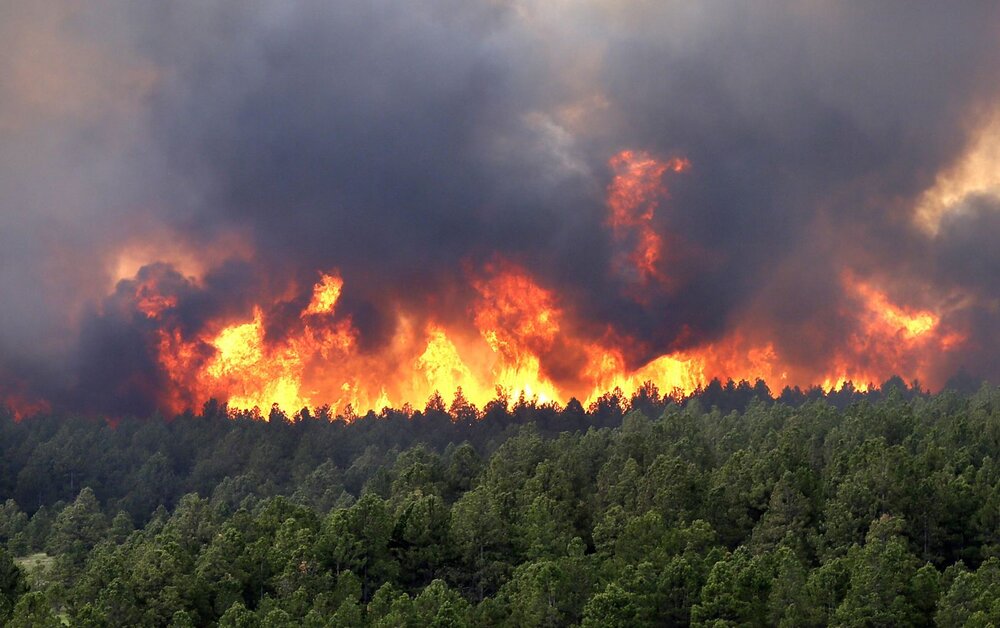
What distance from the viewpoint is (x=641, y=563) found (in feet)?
376

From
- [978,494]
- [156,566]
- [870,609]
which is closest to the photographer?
[870,609]

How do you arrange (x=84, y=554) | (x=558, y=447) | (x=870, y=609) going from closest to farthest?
(x=870, y=609) < (x=84, y=554) < (x=558, y=447)

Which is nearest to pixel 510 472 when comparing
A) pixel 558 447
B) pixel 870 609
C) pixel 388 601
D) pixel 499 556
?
pixel 558 447

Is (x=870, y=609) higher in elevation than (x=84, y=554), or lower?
lower

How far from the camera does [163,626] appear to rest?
4587 inches

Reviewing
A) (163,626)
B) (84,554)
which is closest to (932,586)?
(163,626)

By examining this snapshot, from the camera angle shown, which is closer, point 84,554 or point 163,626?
point 163,626

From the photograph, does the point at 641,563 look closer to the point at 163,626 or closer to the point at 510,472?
the point at 163,626

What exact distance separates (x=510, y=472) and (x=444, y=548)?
42.5m

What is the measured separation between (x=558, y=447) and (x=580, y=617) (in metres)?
75.2

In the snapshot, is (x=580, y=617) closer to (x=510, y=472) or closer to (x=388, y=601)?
(x=388, y=601)

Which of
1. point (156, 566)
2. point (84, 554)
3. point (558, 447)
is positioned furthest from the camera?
point (558, 447)

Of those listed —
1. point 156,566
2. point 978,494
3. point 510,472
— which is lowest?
point 156,566

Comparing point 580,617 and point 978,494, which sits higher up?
point 978,494
